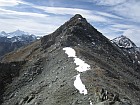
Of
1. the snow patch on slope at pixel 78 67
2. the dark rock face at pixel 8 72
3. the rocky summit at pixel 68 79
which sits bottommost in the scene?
the dark rock face at pixel 8 72

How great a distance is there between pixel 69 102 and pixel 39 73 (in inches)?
998

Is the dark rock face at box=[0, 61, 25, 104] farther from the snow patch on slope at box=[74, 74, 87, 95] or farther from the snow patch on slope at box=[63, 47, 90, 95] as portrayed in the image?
the snow patch on slope at box=[74, 74, 87, 95]

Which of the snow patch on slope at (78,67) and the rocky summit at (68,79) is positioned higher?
the snow patch on slope at (78,67)

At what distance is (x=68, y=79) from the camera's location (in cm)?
6081

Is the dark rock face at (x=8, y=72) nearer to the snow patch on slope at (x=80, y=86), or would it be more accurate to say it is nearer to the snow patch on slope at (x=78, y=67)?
the snow patch on slope at (x=78, y=67)

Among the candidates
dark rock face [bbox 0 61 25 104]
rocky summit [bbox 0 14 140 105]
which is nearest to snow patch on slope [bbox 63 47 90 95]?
rocky summit [bbox 0 14 140 105]

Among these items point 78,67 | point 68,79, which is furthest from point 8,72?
point 68,79

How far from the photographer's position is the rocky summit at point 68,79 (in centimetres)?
5131

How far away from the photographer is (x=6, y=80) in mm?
77688

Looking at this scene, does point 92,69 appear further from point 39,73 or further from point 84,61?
point 39,73

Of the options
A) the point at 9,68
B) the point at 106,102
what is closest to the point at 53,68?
the point at 9,68

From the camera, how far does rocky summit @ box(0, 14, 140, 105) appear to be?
5131 cm

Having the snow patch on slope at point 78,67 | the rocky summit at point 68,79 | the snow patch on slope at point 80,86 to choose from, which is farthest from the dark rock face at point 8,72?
the snow patch on slope at point 80,86

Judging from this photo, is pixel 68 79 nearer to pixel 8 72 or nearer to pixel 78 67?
pixel 78 67
